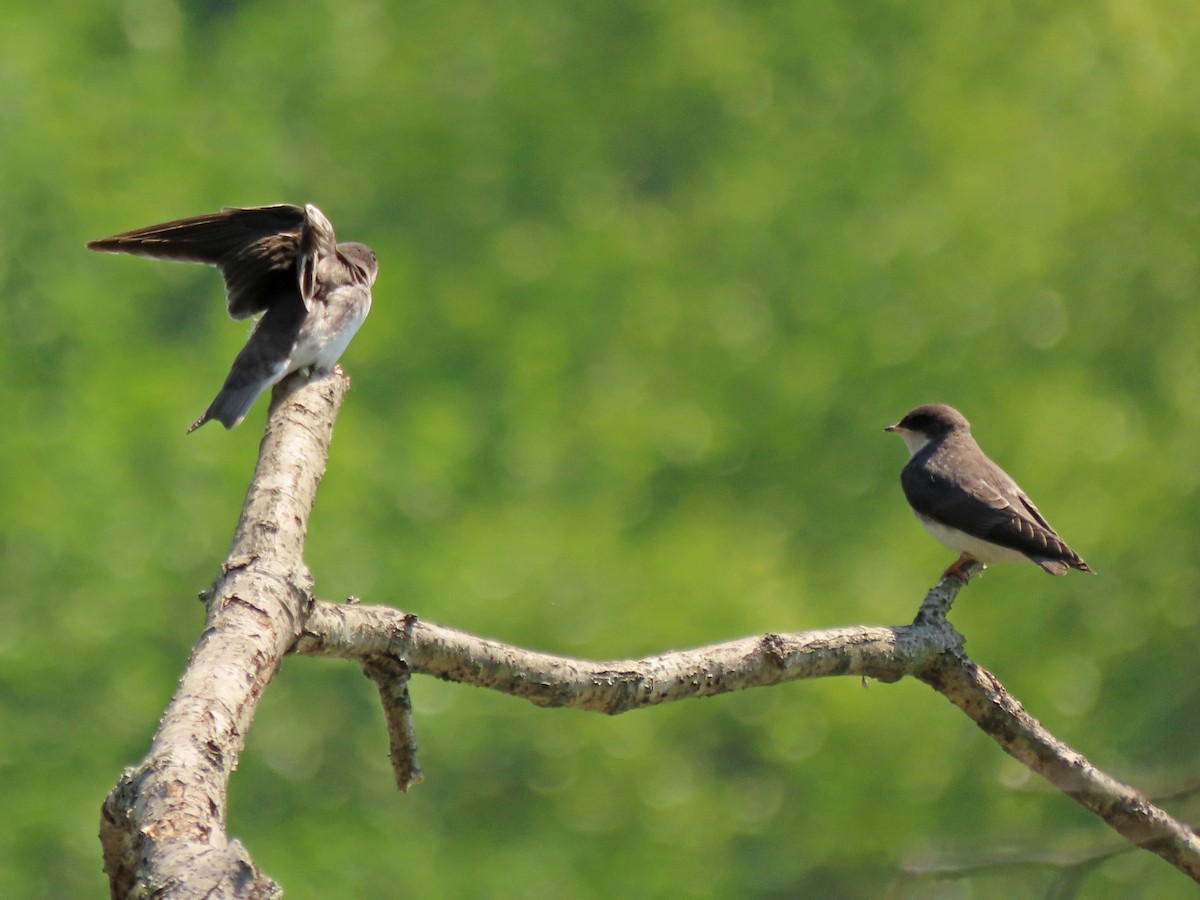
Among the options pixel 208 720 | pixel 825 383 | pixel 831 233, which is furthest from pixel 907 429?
pixel 208 720

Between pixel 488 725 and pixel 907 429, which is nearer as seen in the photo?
pixel 907 429

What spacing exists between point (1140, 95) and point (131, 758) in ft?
21.2

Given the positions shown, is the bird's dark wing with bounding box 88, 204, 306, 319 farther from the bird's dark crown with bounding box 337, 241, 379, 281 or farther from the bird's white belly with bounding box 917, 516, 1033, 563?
the bird's white belly with bounding box 917, 516, 1033, 563

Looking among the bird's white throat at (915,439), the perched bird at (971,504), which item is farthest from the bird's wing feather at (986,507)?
the bird's white throat at (915,439)

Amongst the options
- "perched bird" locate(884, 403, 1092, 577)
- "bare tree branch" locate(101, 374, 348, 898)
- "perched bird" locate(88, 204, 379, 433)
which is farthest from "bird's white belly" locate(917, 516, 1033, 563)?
"bare tree branch" locate(101, 374, 348, 898)

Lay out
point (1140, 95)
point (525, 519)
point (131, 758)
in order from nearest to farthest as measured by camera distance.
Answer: point (131, 758)
point (525, 519)
point (1140, 95)

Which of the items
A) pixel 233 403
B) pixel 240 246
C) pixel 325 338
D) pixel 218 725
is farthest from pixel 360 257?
pixel 218 725

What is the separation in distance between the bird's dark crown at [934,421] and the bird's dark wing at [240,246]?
2139mm

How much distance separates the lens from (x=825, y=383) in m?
7.07

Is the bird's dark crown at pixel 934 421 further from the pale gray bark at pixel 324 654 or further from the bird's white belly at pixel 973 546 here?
the pale gray bark at pixel 324 654

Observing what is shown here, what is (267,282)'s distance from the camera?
11.9 ft

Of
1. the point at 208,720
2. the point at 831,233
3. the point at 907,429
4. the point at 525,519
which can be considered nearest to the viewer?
the point at 208,720

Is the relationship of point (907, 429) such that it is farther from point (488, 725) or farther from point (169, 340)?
point (169, 340)

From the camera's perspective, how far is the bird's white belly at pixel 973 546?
3844mm
